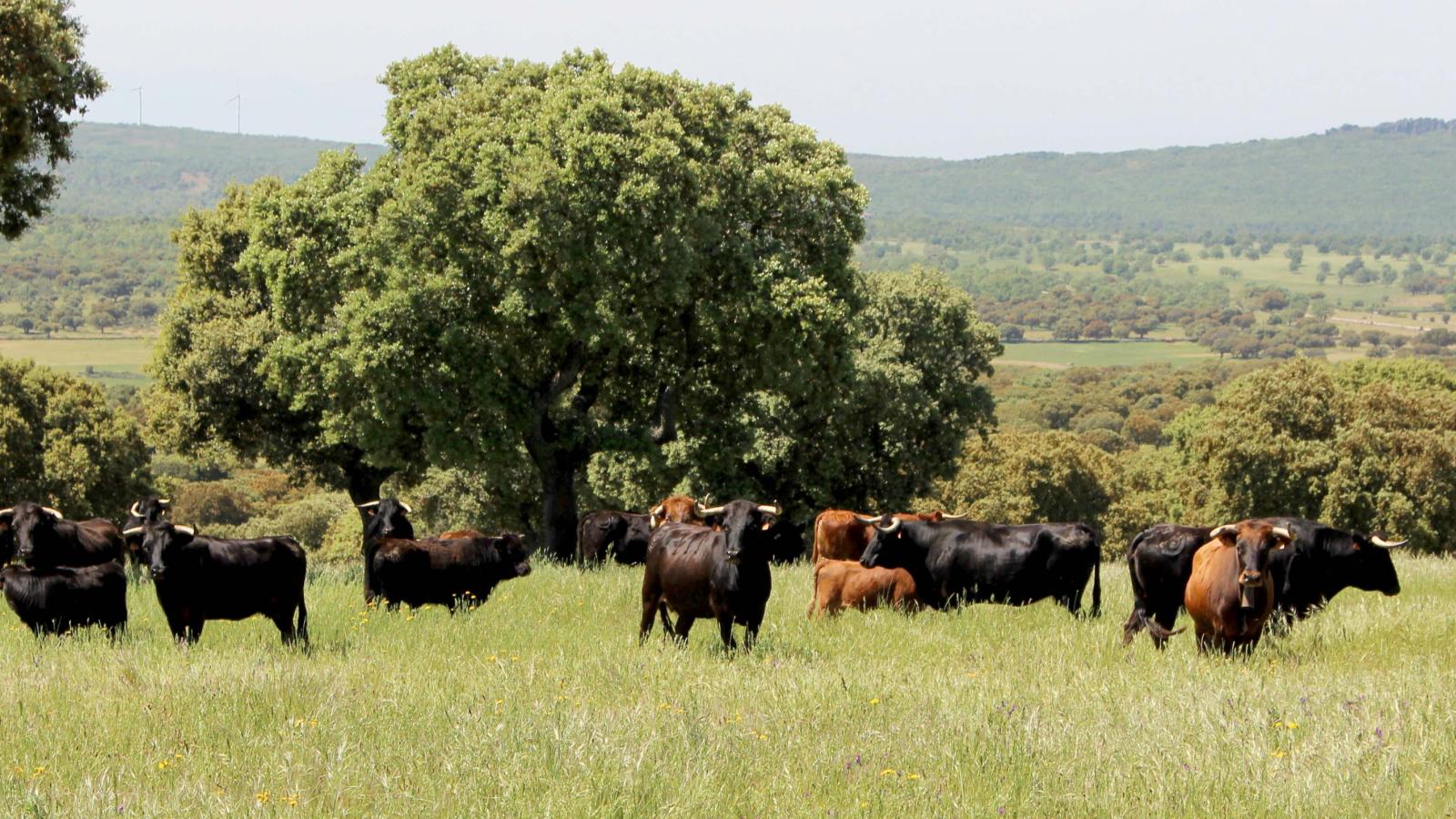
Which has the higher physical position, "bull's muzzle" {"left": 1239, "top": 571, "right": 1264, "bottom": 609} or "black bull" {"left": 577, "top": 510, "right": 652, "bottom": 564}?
"bull's muzzle" {"left": 1239, "top": 571, "right": 1264, "bottom": 609}

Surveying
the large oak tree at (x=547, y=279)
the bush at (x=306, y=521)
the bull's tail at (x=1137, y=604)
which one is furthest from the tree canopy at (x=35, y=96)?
the bush at (x=306, y=521)

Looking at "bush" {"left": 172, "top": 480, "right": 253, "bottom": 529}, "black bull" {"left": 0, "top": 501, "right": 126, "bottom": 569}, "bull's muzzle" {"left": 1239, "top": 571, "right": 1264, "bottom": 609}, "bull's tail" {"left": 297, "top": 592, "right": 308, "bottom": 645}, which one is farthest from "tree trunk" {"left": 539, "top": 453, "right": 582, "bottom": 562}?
"bush" {"left": 172, "top": 480, "right": 253, "bottom": 529}

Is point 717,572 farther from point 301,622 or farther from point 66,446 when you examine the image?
point 66,446

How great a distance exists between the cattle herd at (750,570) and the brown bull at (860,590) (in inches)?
0.9

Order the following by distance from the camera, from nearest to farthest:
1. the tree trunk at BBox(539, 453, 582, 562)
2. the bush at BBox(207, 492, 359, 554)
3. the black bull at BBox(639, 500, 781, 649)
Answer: the black bull at BBox(639, 500, 781, 649) < the tree trunk at BBox(539, 453, 582, 562) < the bush at BBox(207, 492, 359, 554)

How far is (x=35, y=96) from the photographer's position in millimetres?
22484

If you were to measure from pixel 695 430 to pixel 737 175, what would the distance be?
19.6ft

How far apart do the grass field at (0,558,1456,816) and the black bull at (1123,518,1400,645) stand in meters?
0.39

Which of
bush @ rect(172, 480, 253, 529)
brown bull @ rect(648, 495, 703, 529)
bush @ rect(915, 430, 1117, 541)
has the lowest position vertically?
bush @ rect(172, 480, 253, 529)

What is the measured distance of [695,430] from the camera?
32938mm

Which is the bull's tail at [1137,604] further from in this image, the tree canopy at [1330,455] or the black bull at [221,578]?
the tree canopy at [1330,455]

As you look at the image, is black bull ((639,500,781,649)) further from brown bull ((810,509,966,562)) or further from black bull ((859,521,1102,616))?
brown bull ((810,509,966,562))

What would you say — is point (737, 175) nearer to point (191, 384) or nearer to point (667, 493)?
point (191, 384)

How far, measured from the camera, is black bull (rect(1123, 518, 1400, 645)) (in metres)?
14.9
